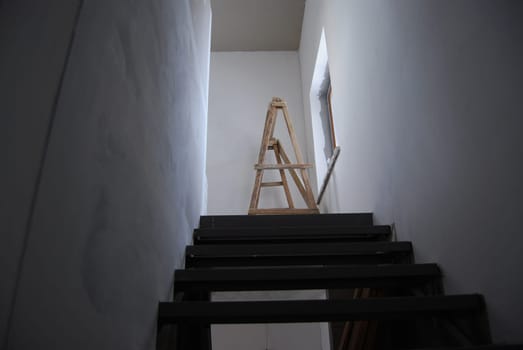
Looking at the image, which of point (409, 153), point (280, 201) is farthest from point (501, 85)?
point (280, 201)

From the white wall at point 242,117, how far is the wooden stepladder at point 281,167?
0.36m

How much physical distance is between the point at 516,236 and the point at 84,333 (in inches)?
47.3

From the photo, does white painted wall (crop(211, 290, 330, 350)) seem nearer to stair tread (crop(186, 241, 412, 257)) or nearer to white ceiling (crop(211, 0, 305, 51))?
stair tread (crop(186, 241, 412, 257))

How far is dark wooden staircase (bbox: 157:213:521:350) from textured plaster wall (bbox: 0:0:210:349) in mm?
241

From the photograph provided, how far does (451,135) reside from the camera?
Result: 1.79 metres

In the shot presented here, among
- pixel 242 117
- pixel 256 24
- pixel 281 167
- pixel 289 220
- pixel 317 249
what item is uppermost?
pixel 256 24

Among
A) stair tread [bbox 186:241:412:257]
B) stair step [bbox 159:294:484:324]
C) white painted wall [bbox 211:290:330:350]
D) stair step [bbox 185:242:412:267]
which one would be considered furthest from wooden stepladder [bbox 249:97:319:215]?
stair step [bbox 159:294:484:324]

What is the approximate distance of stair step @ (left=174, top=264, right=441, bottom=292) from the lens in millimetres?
1900

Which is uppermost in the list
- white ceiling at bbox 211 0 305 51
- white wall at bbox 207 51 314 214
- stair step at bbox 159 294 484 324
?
white ceiling at bbox 211 0 305 51

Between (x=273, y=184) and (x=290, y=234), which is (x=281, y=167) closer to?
(x=273, y=184)

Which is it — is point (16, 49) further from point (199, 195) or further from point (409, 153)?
point (199, 195)

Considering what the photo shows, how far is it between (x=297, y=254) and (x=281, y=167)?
247 centimetres

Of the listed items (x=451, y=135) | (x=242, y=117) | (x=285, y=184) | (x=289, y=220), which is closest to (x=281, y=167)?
(x=285, y=184)

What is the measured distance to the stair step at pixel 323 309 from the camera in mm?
1580
